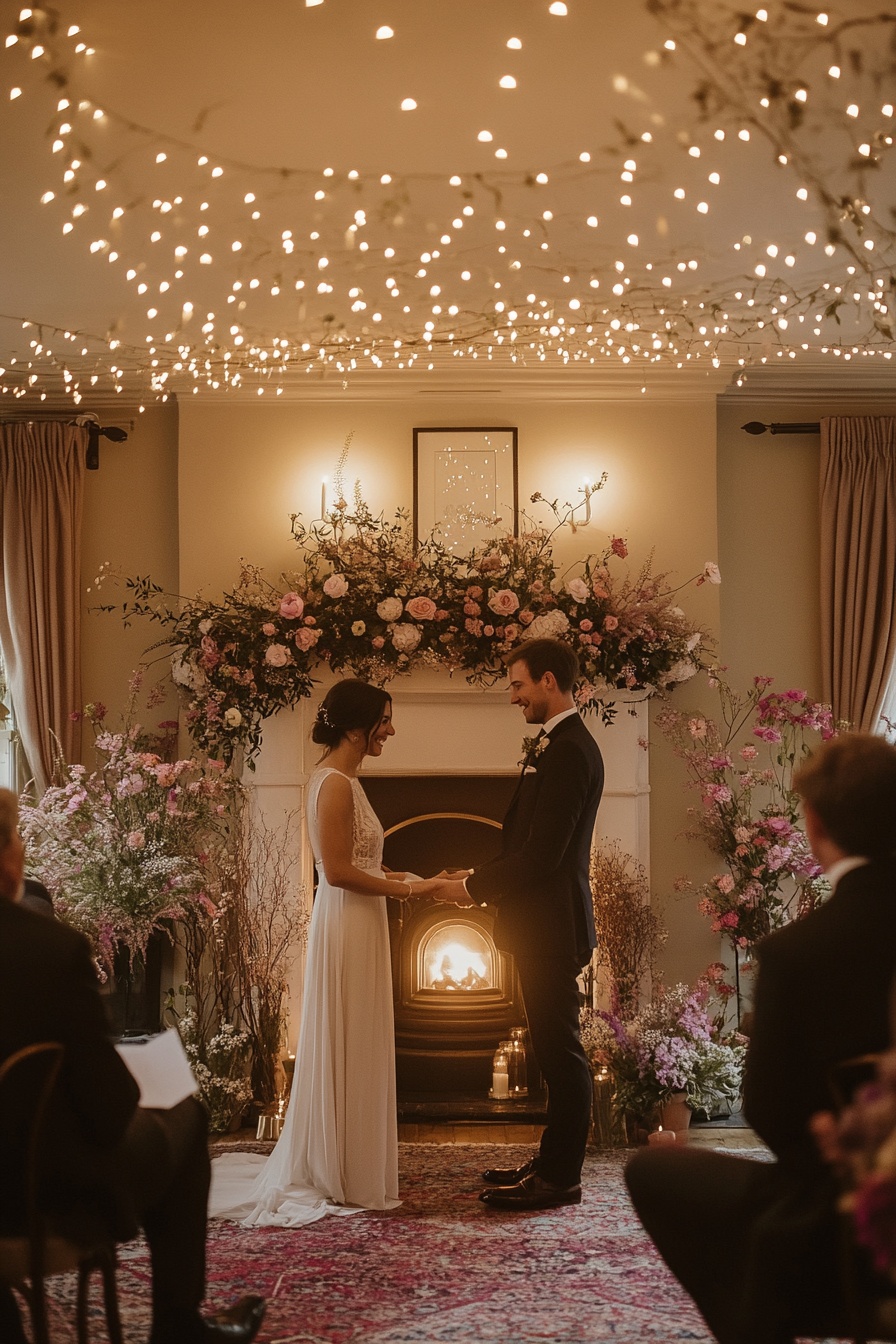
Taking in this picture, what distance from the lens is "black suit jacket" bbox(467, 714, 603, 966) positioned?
396cm

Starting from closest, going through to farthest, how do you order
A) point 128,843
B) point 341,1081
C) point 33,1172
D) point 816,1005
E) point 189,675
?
point 816,1005 → point 33,1172 → point 341,1081 → point 128,843 → point 189,675

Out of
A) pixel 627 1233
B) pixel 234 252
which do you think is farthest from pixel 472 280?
pixel 627 1233

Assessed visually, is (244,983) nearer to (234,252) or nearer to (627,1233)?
(627,1233)

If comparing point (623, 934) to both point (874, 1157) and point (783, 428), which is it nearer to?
point (783, 428)

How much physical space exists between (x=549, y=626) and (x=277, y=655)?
1.18 meters

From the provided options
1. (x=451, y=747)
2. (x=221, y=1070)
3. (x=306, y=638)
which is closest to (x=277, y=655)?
(x=306, y=638)

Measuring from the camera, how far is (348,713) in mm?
3975

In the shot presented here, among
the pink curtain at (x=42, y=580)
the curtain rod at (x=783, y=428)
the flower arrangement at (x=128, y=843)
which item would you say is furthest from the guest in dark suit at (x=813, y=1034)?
the pink curtain at (x=42, y=580)

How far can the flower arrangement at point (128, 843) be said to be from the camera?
5082 mm

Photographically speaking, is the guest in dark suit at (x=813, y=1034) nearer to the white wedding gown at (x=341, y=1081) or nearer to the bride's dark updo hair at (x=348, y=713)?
the white wedding gown at (x=341, y=1081)

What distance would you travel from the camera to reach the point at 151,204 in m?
4.00

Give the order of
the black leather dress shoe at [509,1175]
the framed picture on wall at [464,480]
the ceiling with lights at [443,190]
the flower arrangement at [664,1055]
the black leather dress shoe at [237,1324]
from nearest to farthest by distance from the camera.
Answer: the black leather dress shoe at [237,1324] < the ceiling with lights at [443,190] < the black leather dress shoe at [509,1175] < the flower arrangement at [664,1055] < the framed picture on wall at [464,480]

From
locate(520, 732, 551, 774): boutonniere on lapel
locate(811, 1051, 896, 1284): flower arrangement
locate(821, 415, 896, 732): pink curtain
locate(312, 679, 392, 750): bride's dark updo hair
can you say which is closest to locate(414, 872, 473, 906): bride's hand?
locate(520, 732, 551, 774): boutonniere on lapel

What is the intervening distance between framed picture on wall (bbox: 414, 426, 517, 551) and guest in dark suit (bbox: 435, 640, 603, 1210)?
1.98 m
